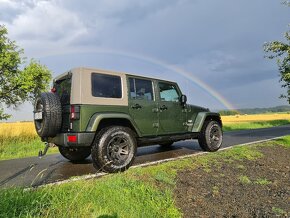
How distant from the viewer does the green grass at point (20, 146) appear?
1041cm

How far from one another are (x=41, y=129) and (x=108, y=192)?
2309 millimetres

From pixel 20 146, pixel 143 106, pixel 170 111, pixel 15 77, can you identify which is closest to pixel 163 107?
pixel 170 111

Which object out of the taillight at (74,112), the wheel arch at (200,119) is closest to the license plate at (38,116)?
the taillight at (74,112)

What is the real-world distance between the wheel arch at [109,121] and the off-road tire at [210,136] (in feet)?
9.13

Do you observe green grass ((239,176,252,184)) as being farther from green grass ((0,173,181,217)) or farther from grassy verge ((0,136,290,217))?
green grass ((0,173,181,217))

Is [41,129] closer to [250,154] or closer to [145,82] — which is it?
[145,82]

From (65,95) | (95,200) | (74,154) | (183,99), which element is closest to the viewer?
(95,200)

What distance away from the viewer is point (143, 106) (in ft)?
21.5

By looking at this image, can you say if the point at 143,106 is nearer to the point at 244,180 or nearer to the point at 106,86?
the point at 106,86

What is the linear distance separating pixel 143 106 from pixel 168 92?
128 centimetres

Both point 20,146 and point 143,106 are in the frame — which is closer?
point 143,106

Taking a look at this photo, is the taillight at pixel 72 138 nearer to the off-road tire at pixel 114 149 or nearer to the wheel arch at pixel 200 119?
the off-road tire at pixel 114 149

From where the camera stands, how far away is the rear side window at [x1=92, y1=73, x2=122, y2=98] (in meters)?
5.84

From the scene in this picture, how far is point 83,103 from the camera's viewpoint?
5.52 metres
